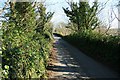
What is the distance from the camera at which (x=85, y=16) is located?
38250 mm

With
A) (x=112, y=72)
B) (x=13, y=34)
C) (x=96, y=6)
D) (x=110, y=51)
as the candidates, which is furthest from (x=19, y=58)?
(x=96, y=6)

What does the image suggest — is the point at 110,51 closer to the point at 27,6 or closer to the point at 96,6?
the point at 27,6

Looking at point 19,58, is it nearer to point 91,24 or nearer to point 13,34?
point 13,34

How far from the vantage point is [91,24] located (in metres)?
39.0

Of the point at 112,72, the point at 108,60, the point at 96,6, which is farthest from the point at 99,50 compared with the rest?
the point at 96,6

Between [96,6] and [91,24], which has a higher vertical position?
[96,6]

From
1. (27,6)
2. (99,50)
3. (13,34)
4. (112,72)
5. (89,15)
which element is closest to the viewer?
(13,34)

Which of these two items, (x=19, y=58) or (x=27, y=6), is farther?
(x=27, y=6)

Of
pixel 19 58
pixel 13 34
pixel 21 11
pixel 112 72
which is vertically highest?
pixel 21 11

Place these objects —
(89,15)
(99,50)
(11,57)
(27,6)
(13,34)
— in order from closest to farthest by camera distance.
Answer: (11,57)
(13,34)
(27,6)
(99,50)
(89,15)

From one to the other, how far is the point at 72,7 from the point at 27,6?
2655cm

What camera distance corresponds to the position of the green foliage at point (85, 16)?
38281 millimetres

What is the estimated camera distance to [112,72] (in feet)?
46.0

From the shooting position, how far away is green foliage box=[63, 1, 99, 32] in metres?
38.3
